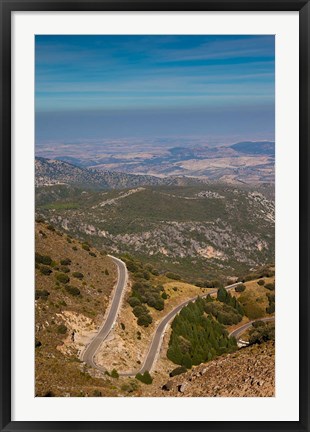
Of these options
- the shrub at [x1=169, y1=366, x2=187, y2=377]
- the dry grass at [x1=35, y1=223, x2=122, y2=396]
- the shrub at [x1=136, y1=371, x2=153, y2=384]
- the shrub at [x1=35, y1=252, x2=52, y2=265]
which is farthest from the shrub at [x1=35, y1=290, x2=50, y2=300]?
the shrub at [x1=169, y1=366, x2=187, y2=377]

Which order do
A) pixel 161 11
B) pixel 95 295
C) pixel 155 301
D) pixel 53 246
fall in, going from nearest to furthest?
pixel 161 11
pixel 95 295
pixel 155 301
pixel 53 246


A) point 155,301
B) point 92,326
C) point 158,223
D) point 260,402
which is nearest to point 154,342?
point 92,326

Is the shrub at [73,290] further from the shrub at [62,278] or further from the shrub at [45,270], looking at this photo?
the shrub at [45,270]

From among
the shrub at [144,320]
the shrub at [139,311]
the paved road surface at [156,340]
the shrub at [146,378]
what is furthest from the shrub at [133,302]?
the shrub at [146,378]

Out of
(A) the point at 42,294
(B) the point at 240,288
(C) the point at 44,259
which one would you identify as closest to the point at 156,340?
(A) the point at 42,294

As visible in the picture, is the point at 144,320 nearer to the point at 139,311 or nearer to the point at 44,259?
the point at 139,311

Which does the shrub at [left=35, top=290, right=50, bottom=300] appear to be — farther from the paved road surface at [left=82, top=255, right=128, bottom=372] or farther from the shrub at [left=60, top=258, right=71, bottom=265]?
the shrub at [left=60, top=258, right=71, bottom=265]

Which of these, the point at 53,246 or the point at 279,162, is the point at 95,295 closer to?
the point at 53,246
